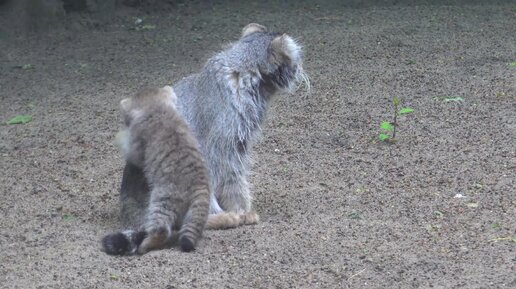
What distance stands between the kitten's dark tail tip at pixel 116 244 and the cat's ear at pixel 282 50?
1734mm

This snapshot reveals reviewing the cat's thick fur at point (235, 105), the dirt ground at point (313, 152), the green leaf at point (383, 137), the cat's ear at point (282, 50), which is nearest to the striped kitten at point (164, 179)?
the dirt ground at point (313, 152)

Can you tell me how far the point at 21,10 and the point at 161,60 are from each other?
2204 mm

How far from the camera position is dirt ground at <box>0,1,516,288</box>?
5656 millimetres

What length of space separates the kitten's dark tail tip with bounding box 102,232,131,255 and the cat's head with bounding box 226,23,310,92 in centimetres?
155

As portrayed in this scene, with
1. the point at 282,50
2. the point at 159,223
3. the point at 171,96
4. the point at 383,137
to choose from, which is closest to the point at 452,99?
the point at 383,137

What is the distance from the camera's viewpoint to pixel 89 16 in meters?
12.3

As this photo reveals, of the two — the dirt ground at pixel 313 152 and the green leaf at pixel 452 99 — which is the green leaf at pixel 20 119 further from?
the green leaf at pixel 452 99

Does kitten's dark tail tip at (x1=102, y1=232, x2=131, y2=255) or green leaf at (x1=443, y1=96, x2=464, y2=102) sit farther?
green leaf at (x1=443, y1=96, x2=464, y2=102)

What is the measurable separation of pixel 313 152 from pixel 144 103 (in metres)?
1.96

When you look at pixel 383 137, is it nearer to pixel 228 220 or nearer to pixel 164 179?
pixel 228 220

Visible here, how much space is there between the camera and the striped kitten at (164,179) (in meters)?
5.96

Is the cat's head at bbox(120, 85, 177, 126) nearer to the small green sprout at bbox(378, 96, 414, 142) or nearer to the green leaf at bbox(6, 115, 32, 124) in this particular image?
the small green sprout at bbox(378, 96, 414, 142)

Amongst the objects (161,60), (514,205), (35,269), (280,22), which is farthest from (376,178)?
(280,22)

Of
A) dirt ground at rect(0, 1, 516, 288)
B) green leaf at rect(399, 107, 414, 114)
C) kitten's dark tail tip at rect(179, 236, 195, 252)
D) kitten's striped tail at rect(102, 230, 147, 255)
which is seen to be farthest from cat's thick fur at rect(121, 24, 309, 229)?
green leaf at rect(399, 107, 414, 114)
